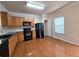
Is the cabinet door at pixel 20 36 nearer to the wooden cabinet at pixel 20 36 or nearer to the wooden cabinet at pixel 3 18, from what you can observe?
the wooden cabinet at pixel 20 36

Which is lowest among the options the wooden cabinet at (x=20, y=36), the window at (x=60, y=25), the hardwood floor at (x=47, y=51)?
the hardwood floor at (x=47, y=51)

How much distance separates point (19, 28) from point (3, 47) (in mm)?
4932

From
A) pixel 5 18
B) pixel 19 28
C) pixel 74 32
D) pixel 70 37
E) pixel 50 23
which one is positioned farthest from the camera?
pixel 50 23

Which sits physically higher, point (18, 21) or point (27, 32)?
point (18, 21)

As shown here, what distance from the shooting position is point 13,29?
293 inches

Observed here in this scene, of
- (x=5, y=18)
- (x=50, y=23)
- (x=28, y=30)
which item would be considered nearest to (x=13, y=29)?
(x=28, y=30)

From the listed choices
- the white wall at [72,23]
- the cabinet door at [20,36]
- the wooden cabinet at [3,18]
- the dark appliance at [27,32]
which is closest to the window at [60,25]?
the white wall at [72,23]

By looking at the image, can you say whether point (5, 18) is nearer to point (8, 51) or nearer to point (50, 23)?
point (8, 51)

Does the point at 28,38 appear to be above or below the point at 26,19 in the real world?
below

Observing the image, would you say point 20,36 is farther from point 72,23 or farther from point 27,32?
point 72,23

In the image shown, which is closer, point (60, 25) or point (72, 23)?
point (72, 23)

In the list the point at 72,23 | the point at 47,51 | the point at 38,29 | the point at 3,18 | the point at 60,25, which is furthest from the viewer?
the point at 38,29

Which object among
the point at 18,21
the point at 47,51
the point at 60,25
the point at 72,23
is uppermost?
the point at 18,21

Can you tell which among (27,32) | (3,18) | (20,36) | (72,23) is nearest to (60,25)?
(72,23)
